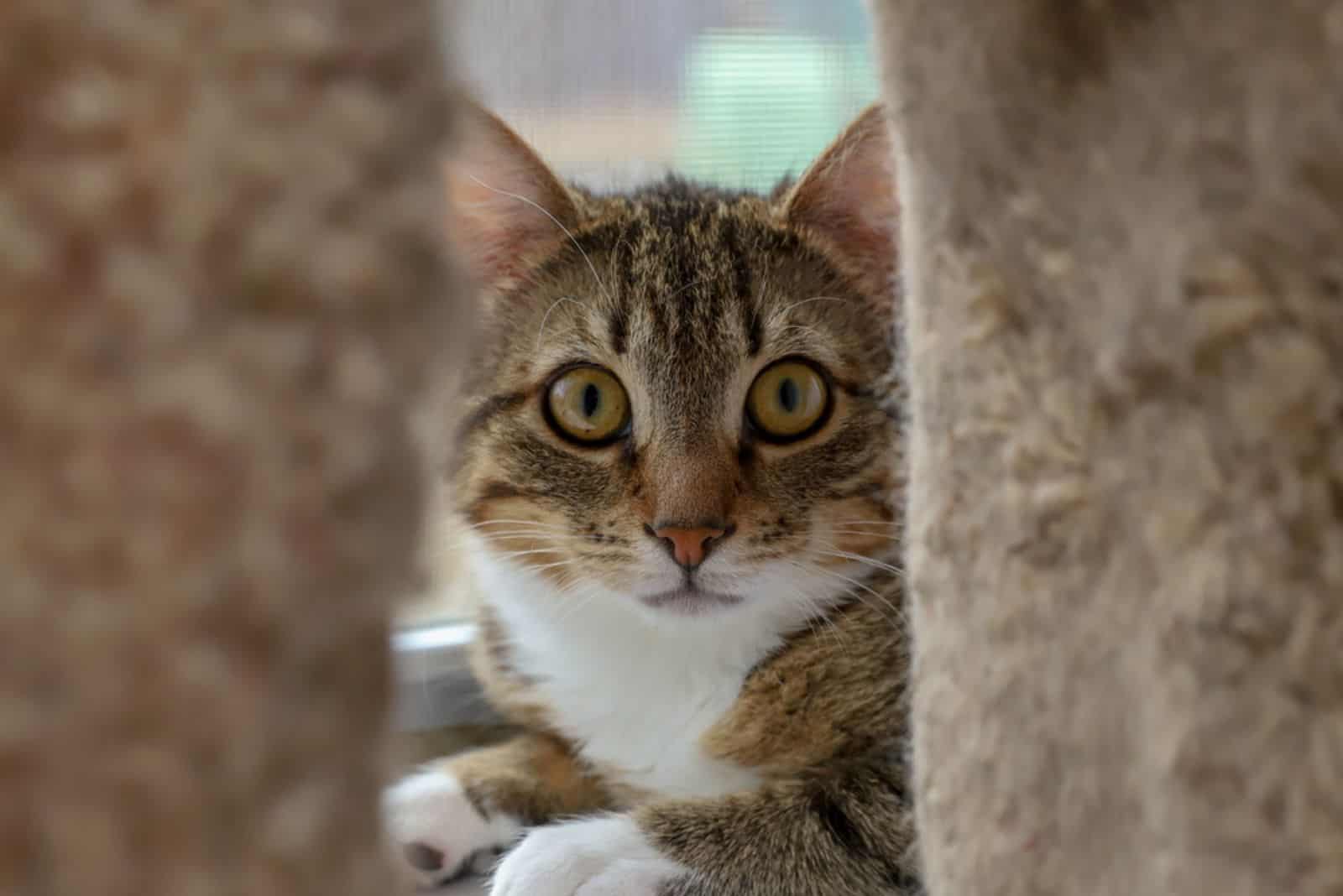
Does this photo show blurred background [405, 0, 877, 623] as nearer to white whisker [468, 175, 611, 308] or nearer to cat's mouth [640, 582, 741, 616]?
white whisker [468, 175, 611, 308]

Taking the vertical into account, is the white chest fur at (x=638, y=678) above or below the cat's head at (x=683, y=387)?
below

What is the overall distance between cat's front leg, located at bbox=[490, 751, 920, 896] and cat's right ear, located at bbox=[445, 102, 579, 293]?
0.50 meters

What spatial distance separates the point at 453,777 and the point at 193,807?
853 millimetres

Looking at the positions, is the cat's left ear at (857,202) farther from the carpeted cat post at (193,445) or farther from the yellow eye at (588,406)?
the carpeted cat post at (193,445)

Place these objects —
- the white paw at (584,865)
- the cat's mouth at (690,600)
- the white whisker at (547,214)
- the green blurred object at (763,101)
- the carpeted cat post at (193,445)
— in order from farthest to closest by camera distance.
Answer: the green blurred object at (763,101), the white whisker at (547,214), the cat's mouth at (690,600), the white paw at (584,865), the carpeted cat post at (193,445)

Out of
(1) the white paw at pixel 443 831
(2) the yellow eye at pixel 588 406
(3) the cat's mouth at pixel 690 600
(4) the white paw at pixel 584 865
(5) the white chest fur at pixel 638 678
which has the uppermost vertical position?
(2) the yellow eye at pixel 588 406

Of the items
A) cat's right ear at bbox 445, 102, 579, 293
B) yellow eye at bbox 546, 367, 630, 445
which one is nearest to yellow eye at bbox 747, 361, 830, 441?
yellow eye at bbox 546, 367, 630, 445

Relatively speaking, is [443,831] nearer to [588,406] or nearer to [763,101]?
[588,406]

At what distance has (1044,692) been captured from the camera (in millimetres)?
493

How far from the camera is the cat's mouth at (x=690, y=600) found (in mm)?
964

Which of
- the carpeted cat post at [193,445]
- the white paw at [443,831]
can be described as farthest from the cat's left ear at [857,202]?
the carpeted cat post at [193,445]

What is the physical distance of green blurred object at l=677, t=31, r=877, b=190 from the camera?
1.24 meters

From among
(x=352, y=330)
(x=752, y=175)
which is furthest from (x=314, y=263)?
(x=752, y=175)

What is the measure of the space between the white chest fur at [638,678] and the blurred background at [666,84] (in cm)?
13
